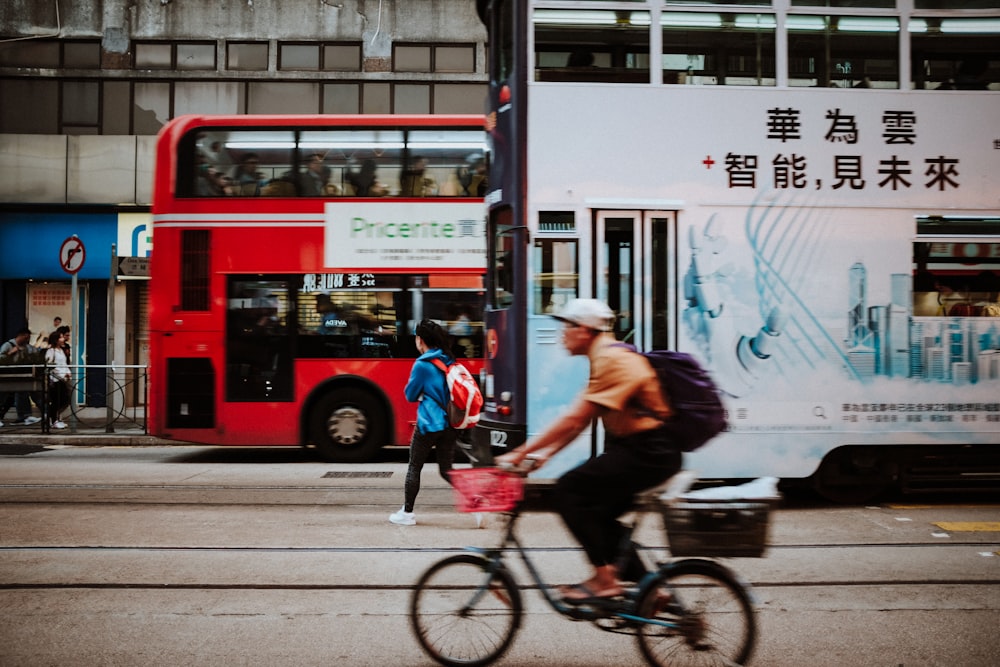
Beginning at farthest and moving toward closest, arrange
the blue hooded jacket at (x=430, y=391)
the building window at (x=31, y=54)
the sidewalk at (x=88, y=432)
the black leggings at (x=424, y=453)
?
the building window at (x=31, y=54), the sidewalk at (x=88, y=432), the black leggings at (x=424, y=453), the blue hooded jacket at (x=430, y=391)

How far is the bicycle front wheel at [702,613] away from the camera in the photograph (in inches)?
155

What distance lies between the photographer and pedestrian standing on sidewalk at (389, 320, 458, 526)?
7.41 metres

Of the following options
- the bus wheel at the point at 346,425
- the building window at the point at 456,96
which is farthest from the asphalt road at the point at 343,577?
the building window at the point at 456,96

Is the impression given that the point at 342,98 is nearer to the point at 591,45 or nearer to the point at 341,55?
the point at 341,55

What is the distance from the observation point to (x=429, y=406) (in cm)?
752

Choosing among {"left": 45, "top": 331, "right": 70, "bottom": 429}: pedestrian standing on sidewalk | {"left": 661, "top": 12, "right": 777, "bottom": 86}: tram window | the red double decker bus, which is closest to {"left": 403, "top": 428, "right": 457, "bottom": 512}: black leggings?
{"left": 661, "top": 12, "right": 777, "bottom": 86}: tram window

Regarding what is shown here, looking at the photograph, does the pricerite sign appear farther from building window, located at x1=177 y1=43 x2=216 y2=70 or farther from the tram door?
building window, located at x1=177 y1=43 x2=216 y2=70

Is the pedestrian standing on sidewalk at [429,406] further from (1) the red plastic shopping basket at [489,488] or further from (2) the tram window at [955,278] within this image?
(2) the tram window at [955,278]

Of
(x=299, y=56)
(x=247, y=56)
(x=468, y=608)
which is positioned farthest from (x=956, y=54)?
(x=247, y=56)

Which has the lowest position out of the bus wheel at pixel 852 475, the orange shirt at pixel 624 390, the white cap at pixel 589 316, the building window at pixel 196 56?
the bus wheel at pixel 852 475

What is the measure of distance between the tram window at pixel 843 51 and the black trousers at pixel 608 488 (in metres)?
5.29

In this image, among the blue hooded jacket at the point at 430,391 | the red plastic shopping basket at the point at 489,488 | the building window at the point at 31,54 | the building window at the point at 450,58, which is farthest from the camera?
the building window at the point at 450,58

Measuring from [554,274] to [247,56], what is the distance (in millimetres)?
15602

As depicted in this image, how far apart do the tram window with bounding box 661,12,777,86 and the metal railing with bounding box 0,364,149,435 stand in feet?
34.5
